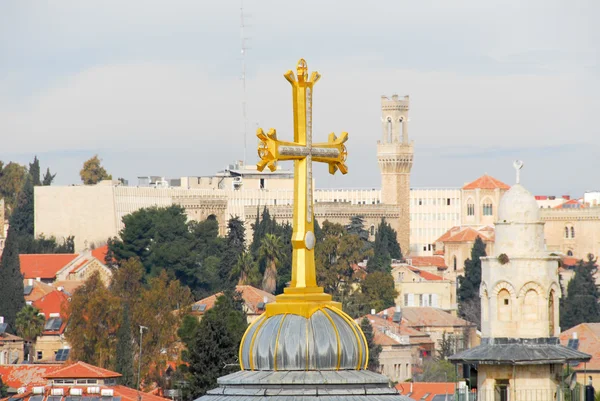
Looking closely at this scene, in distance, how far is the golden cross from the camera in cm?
1789

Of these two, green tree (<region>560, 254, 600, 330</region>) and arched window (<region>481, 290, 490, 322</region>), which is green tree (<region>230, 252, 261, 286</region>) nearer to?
green tree (<region>560, 254, 600, 330</region>)

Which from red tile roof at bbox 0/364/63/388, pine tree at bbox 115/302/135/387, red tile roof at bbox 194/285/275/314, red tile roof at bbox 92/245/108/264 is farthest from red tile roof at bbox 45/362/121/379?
red tile roof at bbox 92/245/108/264

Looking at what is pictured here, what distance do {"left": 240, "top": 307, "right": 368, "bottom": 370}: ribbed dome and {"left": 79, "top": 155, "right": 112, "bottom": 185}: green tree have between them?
178295 millimetres

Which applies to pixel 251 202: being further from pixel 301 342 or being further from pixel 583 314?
pixel 301 342

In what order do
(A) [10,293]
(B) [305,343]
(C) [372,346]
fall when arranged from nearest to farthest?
(B) [305,343] → (C) [372,346] → (A) [10,293]

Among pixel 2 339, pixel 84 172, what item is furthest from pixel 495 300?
pixel 84 172

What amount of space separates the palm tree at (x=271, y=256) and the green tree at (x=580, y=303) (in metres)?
16.9

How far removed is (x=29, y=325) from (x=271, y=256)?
78.9ft

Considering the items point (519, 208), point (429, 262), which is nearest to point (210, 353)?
point (519, 208)

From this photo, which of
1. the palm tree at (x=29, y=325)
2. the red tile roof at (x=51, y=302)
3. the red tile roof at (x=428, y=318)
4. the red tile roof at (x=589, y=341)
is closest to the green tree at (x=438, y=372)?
the red tile roof at (x=589, y=341)

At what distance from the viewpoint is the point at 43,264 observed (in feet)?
502

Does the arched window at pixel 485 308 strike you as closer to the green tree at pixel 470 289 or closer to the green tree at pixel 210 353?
the green tree at pixel 210 353

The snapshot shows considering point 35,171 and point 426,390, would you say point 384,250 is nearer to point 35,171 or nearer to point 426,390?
point 35,171

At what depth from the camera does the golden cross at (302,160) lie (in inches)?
704
